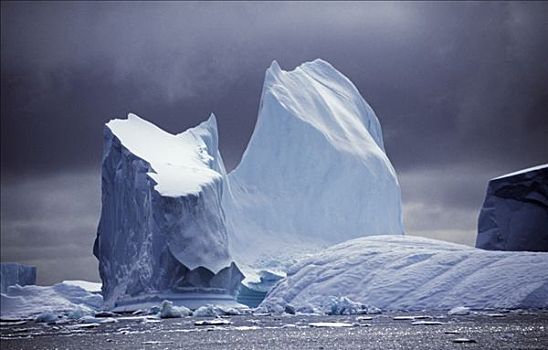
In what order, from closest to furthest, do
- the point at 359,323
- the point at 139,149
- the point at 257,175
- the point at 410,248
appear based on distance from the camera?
the point at 359,323
the point at 410,248
the point at 139,149
the point at 257,175

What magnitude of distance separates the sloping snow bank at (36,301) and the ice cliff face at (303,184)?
8.99 metres

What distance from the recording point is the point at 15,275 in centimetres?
4644

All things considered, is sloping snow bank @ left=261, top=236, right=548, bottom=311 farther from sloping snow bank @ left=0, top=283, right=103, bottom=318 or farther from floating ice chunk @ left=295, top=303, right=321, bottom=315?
sloping snow bank @ left=0, top=283, right=103, bottom=318

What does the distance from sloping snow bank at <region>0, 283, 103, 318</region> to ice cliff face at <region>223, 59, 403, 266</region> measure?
29.5 feet

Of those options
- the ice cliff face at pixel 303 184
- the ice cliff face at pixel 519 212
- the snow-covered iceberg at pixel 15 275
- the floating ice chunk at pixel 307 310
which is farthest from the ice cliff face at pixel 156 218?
the snow-covered iceberg at pixel 15 275

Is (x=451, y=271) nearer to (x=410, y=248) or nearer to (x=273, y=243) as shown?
(x=410, y=248)

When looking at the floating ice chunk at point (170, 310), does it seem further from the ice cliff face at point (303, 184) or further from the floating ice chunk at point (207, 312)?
the ice cliff face at point (303, 184)

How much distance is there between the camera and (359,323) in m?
21.8

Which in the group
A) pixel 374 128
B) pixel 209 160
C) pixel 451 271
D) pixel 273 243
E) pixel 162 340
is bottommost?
pixel 162 340

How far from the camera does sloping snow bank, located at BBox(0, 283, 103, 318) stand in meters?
43.4

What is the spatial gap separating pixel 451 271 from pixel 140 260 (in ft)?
38.9

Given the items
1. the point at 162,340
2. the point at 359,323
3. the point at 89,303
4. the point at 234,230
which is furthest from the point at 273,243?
the point at 162,340

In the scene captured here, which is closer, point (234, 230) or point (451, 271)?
point (451, 271)

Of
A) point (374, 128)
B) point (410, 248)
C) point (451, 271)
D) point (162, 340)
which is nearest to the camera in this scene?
point (162, 340)
